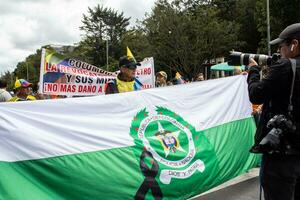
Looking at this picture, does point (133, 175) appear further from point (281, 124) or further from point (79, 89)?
point (79, 89)

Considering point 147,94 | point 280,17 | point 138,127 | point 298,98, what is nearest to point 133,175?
point 138,127

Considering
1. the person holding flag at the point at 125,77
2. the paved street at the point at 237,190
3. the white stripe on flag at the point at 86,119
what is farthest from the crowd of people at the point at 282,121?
the person holding flag at the point at 125,77

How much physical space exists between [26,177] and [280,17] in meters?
36.5

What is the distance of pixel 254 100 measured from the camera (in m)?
3.05

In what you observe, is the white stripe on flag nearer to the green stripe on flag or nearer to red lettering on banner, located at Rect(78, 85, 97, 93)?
the green stripe on flag

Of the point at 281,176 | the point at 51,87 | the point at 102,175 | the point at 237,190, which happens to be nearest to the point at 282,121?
the point at 281,176

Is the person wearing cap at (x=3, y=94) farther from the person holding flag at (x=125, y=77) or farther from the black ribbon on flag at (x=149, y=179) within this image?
the black ribbon on flag at (x=149, y=179)

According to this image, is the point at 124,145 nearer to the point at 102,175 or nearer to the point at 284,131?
the point at 102,175

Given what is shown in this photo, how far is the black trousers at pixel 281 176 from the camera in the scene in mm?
2852

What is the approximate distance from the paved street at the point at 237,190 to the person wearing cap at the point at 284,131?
2107 mm

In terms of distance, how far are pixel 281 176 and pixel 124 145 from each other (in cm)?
175

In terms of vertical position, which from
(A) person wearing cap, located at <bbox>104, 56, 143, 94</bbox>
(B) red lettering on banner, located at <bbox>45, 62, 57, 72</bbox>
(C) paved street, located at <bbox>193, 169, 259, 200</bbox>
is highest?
(B) red lettering on banner, located at <bbox>45, 62, 57, 72</bbox>

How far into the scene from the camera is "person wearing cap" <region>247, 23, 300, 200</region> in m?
2.87

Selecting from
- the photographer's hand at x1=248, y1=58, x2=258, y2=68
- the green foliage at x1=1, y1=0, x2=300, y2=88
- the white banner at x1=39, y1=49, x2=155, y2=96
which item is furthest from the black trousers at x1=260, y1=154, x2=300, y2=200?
the green foliage at x1=1, y1=0, x2=300, y2=88
